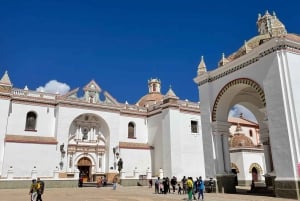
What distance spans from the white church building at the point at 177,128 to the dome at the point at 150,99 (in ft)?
21.5

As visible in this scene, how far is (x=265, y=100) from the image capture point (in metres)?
12.0

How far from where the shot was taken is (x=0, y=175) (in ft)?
63.9

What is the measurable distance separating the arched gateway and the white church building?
39 millimetres

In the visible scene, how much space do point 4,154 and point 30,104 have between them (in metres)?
4.41

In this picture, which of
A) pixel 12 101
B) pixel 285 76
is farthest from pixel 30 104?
pixel 285 76

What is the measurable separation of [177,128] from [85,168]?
908 centimetres

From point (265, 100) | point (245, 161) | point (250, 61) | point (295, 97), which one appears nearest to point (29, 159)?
point (250, 61)

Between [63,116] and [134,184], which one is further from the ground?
[63,116]

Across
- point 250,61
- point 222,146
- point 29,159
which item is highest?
point 250,61

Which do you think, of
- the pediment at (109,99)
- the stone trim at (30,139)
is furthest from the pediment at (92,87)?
the stone trim at (30,139)

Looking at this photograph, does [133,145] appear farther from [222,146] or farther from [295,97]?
Result: [295,97]

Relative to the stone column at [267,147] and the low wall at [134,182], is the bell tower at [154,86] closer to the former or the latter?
the low wall at [134,182]

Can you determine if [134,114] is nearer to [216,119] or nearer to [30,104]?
[30,104]

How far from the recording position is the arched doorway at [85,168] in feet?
80.6
